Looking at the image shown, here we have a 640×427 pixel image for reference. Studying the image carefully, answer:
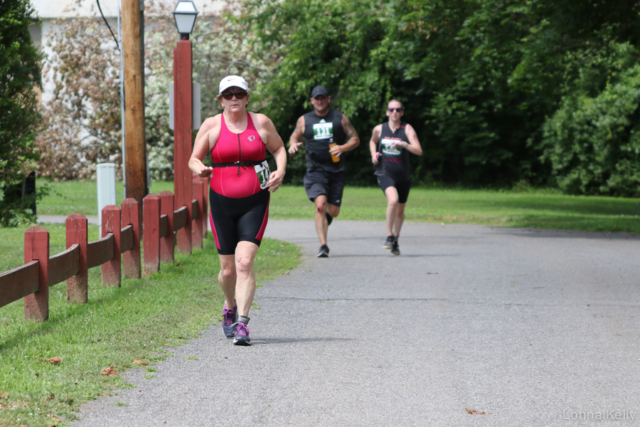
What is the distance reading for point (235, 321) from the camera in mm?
6281

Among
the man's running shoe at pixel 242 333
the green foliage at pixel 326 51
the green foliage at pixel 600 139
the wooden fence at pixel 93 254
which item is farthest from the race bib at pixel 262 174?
the green foliage at pixel 326 51

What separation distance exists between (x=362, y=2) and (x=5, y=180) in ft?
60.4

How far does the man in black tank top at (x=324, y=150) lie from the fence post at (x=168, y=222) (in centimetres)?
205

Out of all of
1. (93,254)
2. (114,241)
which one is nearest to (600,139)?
(114,241)

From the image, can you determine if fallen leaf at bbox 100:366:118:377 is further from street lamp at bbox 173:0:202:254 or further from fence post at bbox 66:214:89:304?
street lamp at bbox 173:0:202:254

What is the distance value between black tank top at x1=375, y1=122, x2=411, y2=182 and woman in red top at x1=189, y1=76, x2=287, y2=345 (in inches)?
222

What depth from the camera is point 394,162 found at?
460 inches

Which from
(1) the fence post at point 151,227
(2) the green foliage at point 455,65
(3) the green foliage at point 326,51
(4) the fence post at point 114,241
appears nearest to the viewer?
(4) the fence post at point 114,241

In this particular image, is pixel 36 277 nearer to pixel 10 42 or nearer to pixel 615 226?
pixel 10 42

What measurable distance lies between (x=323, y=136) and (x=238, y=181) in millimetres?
5062

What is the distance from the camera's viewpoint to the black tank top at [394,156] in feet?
38.2

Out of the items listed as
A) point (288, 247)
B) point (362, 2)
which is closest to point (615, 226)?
point (288, 247)

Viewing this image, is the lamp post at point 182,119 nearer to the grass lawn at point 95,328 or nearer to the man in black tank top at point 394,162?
the grass lawn at point 95,328

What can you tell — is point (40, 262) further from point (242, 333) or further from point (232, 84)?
point (232, 84)
